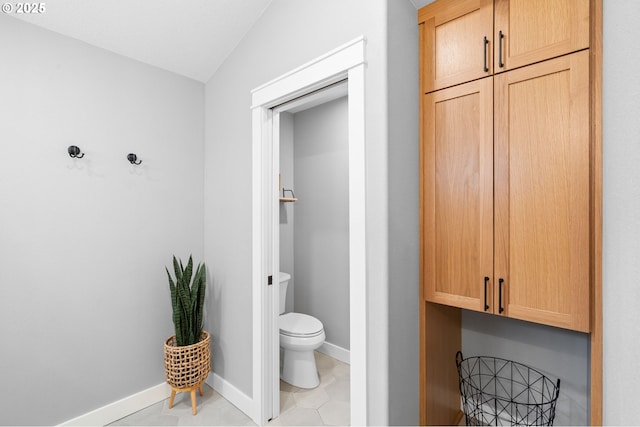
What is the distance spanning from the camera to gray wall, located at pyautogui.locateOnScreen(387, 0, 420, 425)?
1340mm

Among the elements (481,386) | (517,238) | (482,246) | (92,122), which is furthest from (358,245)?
(92,122)

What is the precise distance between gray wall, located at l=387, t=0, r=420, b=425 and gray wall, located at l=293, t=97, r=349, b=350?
1.22m

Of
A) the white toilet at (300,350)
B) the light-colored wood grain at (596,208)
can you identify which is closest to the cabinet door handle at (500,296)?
the light-colored wood grain at (596,208)

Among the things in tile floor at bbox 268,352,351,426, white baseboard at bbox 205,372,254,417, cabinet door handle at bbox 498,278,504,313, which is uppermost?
cabinet door handle at bbox 498,278,504,313

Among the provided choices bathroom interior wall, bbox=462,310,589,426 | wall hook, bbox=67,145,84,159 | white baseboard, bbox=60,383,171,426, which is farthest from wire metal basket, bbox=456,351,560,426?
wall hook, bbox=67,145,84,159

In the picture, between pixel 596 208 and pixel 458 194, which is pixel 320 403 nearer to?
pixel 458 194

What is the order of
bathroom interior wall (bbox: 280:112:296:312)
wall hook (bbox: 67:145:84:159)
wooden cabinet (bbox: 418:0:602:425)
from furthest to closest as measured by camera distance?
bathroom interior wall (bbox: 280:112:296:312)
wall hook (bbox: 67:145:84:159)
wooden cabinet (bbox: 418:0:602:425)

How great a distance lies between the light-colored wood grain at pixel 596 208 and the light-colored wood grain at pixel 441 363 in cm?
62

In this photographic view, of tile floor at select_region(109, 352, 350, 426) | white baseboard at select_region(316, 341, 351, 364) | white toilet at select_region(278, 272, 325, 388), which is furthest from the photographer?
white baseboard at select_region(316, 341, 351, 364)

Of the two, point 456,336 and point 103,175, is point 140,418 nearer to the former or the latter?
point 103,175

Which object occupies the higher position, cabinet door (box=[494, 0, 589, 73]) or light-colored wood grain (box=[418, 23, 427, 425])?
cabinet door (box=[494, 0, 589, 73])

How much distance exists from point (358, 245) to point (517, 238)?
2.15 ft

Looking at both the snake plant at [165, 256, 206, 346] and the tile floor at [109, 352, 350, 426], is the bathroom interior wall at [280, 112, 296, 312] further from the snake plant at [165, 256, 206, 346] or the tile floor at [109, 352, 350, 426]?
the snake plant at [165, 256, 206, 346]

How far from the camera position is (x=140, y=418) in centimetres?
195
